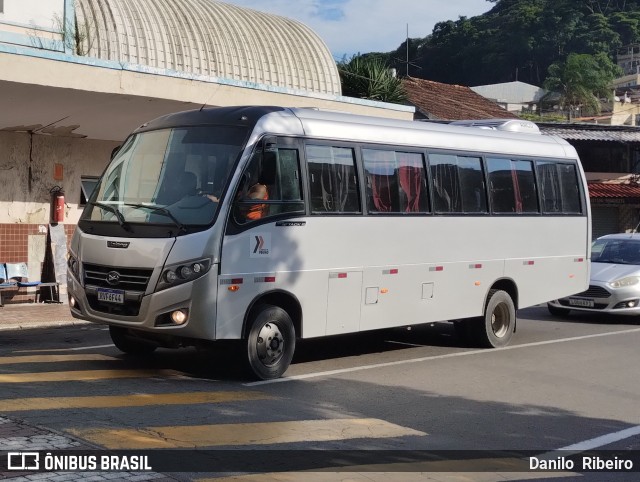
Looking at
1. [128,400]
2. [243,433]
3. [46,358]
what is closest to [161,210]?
[128,400]

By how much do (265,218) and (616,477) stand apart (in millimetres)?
4586

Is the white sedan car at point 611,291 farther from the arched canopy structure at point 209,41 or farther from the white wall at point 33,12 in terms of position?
the white wall at point 33,12

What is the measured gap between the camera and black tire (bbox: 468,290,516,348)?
44.9 feet

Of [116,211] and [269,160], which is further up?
[269,160]

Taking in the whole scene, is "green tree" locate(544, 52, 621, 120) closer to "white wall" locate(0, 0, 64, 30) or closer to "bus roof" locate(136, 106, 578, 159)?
"white wall" locate(0, 0, 64, 30)

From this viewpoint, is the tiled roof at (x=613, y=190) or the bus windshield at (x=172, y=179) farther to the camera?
the tiled roof at (x=613, y=190)

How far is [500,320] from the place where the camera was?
14117mm

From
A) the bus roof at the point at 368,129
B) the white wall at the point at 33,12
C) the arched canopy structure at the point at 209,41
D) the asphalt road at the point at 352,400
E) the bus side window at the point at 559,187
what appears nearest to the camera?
the asphalt road at the point at 352,400

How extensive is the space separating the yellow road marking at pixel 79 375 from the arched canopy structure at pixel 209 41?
412 inches

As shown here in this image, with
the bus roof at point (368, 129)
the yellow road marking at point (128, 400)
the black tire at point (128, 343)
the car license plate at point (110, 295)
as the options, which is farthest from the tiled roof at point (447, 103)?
the yellow road marking at point (128, 400)

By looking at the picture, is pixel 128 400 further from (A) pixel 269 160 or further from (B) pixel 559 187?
(B) pixel 559 187

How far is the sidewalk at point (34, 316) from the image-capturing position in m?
15.0

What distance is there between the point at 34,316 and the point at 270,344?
716 centimetres

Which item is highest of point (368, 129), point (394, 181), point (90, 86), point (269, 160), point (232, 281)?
point (90, 86)
